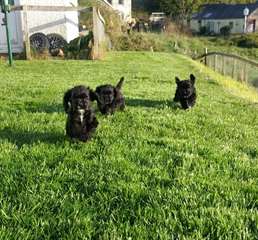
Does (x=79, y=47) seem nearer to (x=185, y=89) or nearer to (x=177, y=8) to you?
(x=185, y=89)

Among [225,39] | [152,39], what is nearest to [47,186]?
[152,39]

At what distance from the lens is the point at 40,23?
2309 cm

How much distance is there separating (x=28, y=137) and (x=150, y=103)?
4.07 meters

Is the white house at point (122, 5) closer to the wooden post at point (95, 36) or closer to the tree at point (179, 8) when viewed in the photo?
the tree at point (179, 8)

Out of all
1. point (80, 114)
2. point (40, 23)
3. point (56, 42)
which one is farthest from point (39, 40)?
point (80, 114)

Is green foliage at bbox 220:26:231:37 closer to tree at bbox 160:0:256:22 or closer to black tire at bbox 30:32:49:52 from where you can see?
tree at bbox 160:0:256:22

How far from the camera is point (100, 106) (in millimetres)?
7527

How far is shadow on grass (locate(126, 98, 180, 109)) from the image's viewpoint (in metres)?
9.43

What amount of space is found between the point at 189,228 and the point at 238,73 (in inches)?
775

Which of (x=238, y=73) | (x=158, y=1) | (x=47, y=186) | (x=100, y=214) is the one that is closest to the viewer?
(x=100, y=214)

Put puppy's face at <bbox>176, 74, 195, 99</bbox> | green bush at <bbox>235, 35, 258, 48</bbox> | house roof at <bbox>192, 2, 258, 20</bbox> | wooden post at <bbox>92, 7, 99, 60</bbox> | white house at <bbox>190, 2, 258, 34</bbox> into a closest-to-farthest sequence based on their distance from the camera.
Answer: puppy's face at <bbox>176, 74, 195, 99</bbox> → wooden post at <bbox>92, 7, 99, 60</bbox> → green bush at <bbox>235, 35, 258, 48</bbox> → white house at <bbox>190, 2, 258, 34</bbox> → house roof at <bbox>192, 2, 258, 20</bbox>

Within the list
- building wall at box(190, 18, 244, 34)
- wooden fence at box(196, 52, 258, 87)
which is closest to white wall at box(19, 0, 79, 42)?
wooden fence at box(196, 52, 258, 87)

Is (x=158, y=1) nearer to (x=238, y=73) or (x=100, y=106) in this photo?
(x=238, y=73)

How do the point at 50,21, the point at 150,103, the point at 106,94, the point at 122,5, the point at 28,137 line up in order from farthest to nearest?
the point at 122,5 < the point at 50,21 < the point at 150,103 < the point at 106,94 < the point at 28,137
